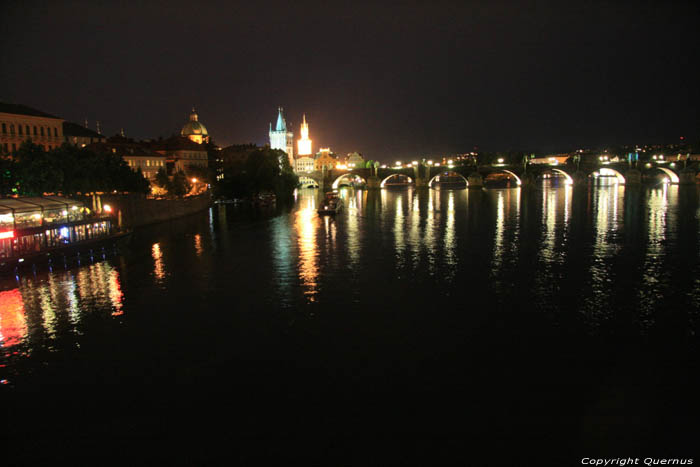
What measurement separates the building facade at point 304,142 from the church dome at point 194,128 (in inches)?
2758

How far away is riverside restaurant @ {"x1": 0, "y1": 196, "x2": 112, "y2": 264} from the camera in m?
23.0

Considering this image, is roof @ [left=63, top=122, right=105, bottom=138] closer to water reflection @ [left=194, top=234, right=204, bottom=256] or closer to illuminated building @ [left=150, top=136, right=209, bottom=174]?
illuminated building @ [left=150, top=136, right=209, bottom=174]

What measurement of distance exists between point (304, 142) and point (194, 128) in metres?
75.9

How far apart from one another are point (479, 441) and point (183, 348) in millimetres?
7928

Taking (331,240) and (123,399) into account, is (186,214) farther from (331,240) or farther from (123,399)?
(123,399)

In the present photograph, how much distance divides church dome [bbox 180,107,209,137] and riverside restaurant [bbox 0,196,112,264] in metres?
74.9

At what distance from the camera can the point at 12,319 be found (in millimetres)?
15961

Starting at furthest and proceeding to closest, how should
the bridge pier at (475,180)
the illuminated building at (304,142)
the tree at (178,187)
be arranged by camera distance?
the illuminated building at (304,142) < the bridge pier at (475,180) < the tree at (178,187)

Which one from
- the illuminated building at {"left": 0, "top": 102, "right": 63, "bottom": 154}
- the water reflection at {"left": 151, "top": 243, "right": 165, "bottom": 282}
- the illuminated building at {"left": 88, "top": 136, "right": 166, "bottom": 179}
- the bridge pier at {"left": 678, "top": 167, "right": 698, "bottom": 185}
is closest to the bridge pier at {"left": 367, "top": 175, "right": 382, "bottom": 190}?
the illuminated building at {"left": 88, "top": 136, "right": 166, "bottom": 179}

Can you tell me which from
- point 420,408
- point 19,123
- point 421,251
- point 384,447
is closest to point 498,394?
point 420,408

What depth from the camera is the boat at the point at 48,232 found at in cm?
2295

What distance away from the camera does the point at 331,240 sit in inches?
1253

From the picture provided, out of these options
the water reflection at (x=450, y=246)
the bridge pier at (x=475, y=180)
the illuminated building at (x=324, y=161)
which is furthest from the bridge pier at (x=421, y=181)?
the water reflection at (x=450, y=246)

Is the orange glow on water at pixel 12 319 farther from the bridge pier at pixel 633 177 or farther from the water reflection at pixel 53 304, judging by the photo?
the bridge pier at pixel 633 177
